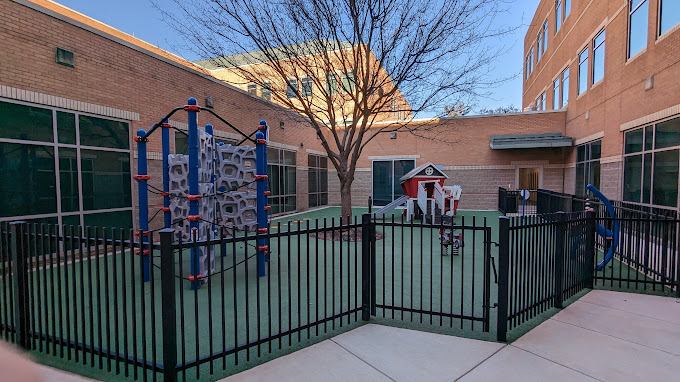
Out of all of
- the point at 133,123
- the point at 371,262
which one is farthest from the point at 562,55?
the point at 133,123

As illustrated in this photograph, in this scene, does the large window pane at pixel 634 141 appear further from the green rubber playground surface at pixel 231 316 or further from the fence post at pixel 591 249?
the green rubber playground surface at pixel 231 316

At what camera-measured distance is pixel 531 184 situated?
72.6ft

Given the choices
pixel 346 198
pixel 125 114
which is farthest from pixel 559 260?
pixel 125 114

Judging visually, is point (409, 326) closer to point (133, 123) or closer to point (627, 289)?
point (627, 289)

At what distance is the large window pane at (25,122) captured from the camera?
6617 millimetres

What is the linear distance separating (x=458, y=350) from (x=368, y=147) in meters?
18.4

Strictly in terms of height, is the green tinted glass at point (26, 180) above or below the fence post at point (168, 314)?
above

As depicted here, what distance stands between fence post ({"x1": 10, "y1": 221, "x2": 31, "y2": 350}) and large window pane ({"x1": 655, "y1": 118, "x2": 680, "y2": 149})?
13.0 m

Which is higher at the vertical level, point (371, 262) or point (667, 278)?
point (371, 262)

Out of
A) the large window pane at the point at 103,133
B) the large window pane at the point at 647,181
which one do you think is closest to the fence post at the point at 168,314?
the large window pane at the point at 103,133

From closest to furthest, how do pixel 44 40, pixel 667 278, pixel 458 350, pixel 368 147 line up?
pixel 458 350 → pixel 667 278 → pixel 44 40 → pixel 368 147

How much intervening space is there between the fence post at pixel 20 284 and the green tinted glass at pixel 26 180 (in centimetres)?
425

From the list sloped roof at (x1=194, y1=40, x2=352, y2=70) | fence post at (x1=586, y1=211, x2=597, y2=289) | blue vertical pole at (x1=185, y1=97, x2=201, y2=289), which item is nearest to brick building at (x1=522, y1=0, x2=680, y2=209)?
fence post at (x1=586, y1=211, x2=597, y2=289)

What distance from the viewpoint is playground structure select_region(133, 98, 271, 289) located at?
5441 millimetres
